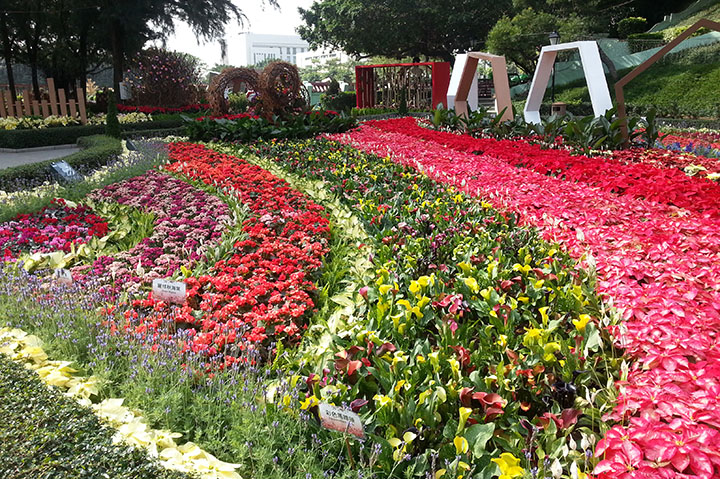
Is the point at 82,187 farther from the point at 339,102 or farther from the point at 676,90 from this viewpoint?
the point at 676,90

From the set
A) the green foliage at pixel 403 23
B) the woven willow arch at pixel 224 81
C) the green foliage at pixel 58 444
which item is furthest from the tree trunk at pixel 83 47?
the green foliage at pixel 58 444

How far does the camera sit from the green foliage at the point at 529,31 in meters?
25.3

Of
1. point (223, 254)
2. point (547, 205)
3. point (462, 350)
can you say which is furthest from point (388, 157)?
point (462, 350)

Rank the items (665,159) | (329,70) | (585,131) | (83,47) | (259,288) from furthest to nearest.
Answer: (329,70)
(83,47)
(585,131)
(665,159)
(259,288)

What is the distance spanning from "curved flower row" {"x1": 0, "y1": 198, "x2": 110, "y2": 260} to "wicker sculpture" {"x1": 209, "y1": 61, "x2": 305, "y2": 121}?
23.5 ft

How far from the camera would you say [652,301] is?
259 centimetres

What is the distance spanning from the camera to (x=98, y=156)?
363 inches

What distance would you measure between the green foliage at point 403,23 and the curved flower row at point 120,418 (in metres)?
28.0

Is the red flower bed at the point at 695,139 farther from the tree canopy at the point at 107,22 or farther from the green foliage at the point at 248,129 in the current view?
the tree canopy at the point at 107,22

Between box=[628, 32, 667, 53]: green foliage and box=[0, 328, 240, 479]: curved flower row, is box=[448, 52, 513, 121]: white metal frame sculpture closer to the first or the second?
box=[0, 328, 240, 479]: curved flower row

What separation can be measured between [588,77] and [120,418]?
10.3 m

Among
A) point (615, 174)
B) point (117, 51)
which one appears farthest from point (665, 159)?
point (117, 51)

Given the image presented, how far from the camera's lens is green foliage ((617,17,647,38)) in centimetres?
3269

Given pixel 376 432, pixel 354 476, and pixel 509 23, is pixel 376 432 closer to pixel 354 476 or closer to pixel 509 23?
pixel 354 476
